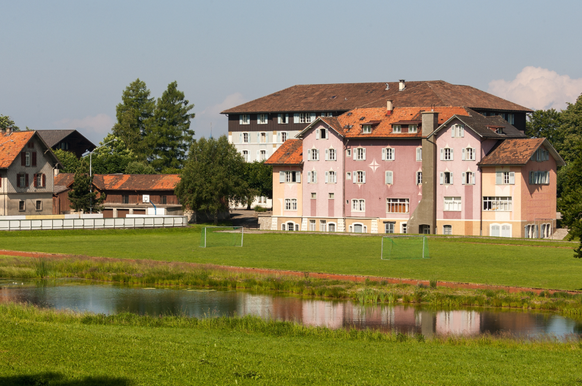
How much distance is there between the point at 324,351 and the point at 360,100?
4263 inches

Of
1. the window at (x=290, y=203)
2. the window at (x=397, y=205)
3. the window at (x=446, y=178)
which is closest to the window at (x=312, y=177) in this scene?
the window at (x=290, y=203)

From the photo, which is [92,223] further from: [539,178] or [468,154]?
[539,178]

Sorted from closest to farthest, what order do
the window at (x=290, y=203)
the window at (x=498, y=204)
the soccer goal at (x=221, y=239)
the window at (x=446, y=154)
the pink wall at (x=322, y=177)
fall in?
the soccer goal at (x=221, y=239)
the window at (x=498, y=204)
the window at (x=446, y=154)
the pink wall at (x=322, y=177)
the window at (x=290, y=203)

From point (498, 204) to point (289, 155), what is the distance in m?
27.5

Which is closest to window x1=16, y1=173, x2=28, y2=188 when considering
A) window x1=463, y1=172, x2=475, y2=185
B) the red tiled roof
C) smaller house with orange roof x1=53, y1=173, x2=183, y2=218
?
smaller house with orange roof x1=53, y1=173, x2=183, y2=218

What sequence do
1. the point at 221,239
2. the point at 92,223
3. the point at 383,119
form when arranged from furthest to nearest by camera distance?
the point at 383,119
the point at 92,223
the point at 221,239

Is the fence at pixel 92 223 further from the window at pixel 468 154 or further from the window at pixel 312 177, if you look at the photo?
the window at pixel 468 154

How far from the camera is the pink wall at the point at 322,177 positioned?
300 feet

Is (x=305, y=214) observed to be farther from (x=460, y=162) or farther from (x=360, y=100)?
(x=360, y=100)

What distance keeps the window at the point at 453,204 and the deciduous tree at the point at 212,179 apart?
2995cm

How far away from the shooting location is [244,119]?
5354 inches

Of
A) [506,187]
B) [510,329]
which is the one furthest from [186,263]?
[506,187]

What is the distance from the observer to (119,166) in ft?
435

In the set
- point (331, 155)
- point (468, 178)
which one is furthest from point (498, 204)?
point (331, 155)
